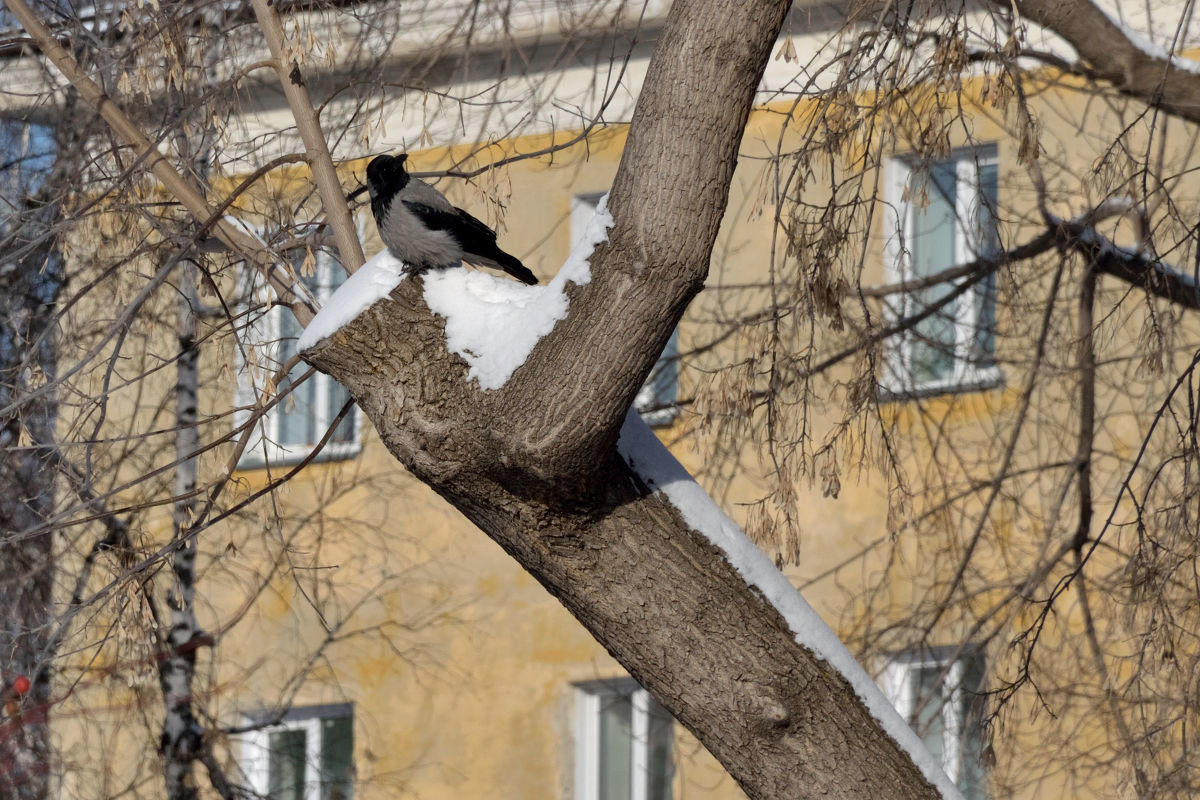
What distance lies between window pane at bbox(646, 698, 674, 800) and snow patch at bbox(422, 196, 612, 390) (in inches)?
247

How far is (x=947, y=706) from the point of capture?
873 centimetres

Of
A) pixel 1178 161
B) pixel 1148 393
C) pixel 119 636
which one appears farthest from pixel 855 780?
pixel 1178 161

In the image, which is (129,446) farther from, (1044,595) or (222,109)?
(1044,595)

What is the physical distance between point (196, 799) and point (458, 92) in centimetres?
465

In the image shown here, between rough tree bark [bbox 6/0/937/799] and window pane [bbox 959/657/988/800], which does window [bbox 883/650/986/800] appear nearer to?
window pane [bbox 959/657/988/800]

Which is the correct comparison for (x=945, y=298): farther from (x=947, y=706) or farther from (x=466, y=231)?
(x=466, y=231)

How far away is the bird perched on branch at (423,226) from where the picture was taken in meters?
5.02

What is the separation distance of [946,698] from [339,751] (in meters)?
5.50

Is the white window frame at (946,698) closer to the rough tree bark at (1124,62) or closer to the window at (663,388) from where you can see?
the window at (663,388)

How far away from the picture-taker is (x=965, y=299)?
31.8ft

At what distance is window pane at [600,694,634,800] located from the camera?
11.0m

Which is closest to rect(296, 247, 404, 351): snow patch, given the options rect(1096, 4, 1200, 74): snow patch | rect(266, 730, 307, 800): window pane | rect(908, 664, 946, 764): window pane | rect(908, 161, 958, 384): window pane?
rect(908, 664, 946, 764): window pane

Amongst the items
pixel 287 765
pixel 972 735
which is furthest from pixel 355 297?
pixel 287 765

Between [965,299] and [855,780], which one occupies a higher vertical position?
[965,299]
